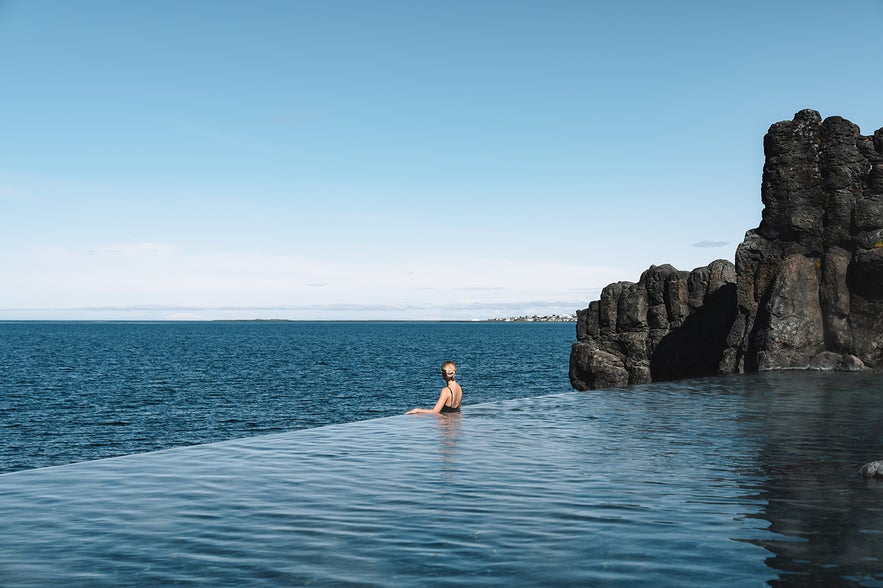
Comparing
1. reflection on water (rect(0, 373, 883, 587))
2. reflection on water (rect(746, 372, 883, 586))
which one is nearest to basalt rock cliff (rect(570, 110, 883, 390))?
reflection on water (rect(746, 372, 883, 586))

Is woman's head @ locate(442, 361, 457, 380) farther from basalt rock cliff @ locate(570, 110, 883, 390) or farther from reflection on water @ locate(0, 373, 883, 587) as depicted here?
basalt rock cliff @ locate(570, 110, 883, 390)

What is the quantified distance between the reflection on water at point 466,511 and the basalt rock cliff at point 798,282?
18.5m

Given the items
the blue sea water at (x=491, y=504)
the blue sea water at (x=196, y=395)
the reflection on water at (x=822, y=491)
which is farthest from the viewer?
the blue sea water at (x=196, y=395)

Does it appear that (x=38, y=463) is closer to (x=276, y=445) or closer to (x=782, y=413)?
(x=276, y=445)

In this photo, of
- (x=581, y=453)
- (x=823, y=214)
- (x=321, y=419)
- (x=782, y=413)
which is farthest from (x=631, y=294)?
(x=581, y=453)

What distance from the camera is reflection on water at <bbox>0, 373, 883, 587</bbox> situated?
763cm

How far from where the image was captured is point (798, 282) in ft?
119

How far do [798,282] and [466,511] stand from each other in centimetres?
3137

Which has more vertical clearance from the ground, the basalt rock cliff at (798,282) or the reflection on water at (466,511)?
the basalt rock cliff at (798,282)

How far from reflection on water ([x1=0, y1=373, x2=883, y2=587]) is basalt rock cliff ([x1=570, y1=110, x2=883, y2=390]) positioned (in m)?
18.5

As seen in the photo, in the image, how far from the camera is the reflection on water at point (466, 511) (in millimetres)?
7629

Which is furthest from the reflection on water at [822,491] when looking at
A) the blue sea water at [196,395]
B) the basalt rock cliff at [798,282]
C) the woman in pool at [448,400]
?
the blue sea water at [196,395]

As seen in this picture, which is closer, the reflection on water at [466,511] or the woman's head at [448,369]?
the reflection on water at [466,511]

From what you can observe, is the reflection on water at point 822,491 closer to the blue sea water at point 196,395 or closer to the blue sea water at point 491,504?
the blue sea water at point 491,504
